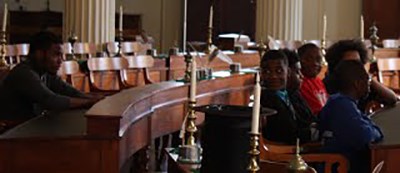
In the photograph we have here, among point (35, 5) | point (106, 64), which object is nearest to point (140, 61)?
point (106, 64)

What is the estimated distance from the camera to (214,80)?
6535 millimetres

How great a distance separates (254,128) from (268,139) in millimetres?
2055

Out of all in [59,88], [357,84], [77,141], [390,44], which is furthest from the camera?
[390,44]

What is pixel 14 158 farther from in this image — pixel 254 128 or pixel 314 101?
pixel 314 101

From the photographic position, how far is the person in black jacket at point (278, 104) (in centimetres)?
468

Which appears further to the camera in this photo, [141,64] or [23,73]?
[141,64]

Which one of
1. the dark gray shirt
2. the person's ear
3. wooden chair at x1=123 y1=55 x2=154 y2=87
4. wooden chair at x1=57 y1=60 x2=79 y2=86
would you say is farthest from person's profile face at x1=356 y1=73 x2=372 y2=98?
wooden chair at x1=123 y1=55 x2=154 y2=87

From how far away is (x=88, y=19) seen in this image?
33.0ft

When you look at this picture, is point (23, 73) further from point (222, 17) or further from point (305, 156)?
point (222, 17)

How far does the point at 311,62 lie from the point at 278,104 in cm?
125

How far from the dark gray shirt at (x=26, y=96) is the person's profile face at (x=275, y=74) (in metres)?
1.20

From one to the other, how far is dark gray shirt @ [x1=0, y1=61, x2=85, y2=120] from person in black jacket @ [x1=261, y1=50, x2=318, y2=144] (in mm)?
1187

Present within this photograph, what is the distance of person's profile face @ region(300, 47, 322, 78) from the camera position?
5.78 m

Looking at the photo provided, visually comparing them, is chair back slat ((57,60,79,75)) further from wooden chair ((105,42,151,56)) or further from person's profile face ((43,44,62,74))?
wooden chair ((105,42,151,56))
